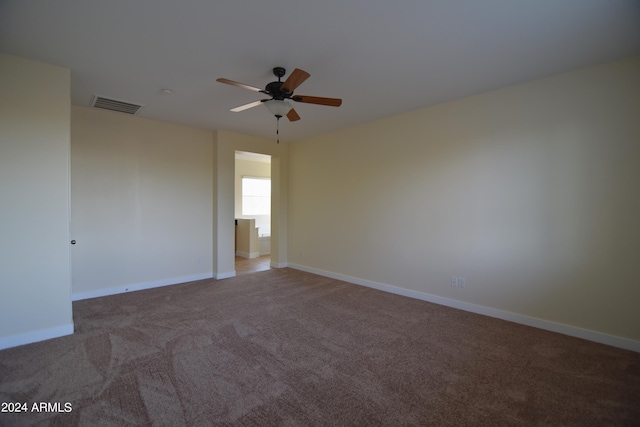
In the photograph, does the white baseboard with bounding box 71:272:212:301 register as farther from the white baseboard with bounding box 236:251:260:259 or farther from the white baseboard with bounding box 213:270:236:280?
the white baseboard with bounding box 236:251:260:259

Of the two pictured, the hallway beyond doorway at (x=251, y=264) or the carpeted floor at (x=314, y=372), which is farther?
the hallway beyond doorway at (x=251, y=264)

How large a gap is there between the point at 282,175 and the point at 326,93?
2.95 meters

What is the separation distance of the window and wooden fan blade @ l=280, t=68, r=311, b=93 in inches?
232

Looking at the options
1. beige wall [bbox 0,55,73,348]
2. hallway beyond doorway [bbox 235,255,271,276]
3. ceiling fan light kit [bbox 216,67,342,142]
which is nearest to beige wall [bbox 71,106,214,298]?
hallway beyond doorway [bbox 235,255,271,276]

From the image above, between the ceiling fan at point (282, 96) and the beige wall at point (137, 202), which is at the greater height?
the ceiling fan at point (282, 96)

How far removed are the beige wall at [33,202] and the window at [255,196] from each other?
17.7 feet

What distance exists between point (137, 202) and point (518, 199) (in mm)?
5284

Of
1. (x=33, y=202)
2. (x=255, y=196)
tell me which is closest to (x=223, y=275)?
(x=33, y=202)

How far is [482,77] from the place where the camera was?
10.00ft

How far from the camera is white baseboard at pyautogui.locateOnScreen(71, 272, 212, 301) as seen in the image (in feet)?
13.1

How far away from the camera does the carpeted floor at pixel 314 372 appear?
1.81 m

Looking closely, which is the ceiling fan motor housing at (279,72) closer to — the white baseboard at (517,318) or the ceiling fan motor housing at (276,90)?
the ceiling fan motor housing at (276,90)

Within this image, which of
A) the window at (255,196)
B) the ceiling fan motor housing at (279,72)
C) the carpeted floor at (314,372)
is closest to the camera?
the carpeted floor at (314,372)

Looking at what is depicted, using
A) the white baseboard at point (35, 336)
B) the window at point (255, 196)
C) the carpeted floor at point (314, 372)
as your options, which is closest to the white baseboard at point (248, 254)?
the window at point (255, 196)
